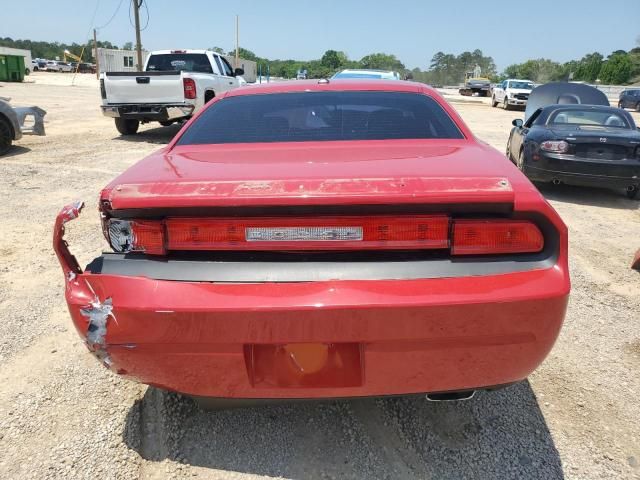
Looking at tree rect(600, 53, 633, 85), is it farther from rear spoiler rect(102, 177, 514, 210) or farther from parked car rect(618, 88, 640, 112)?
rear spoiler rect(102, 177, 514, 210)

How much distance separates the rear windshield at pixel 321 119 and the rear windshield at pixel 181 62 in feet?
34.0

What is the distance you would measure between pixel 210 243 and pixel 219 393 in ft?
1.86

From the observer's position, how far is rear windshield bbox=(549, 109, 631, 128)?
7.85 m

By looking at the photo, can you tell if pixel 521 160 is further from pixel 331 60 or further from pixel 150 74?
pixel 331 60

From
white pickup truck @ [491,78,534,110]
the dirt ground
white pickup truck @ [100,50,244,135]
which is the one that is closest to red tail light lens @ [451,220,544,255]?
the dirt ground

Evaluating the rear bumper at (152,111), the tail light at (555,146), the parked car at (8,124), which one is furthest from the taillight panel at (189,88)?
the tail light at (555,146)

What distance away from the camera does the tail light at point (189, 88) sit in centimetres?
1087

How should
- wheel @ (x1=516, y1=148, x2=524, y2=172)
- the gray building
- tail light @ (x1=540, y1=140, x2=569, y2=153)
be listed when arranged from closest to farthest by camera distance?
tail light @ (x1=540, y1=140, x2=569, y2=153) < wheel @ (x1=516, y1=148, x2=524, y2=172) < the gray building

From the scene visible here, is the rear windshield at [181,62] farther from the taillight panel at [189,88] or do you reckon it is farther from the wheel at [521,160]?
the wheel at [521,160]

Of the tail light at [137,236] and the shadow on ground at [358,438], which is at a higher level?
the tail light at [137,236]

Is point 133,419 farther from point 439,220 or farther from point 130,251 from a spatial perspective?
point 439,220

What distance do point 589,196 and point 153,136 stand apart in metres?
9.79

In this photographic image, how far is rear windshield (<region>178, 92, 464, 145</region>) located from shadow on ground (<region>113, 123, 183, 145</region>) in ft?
29.4

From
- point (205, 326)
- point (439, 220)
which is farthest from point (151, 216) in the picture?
point (439, 220)
